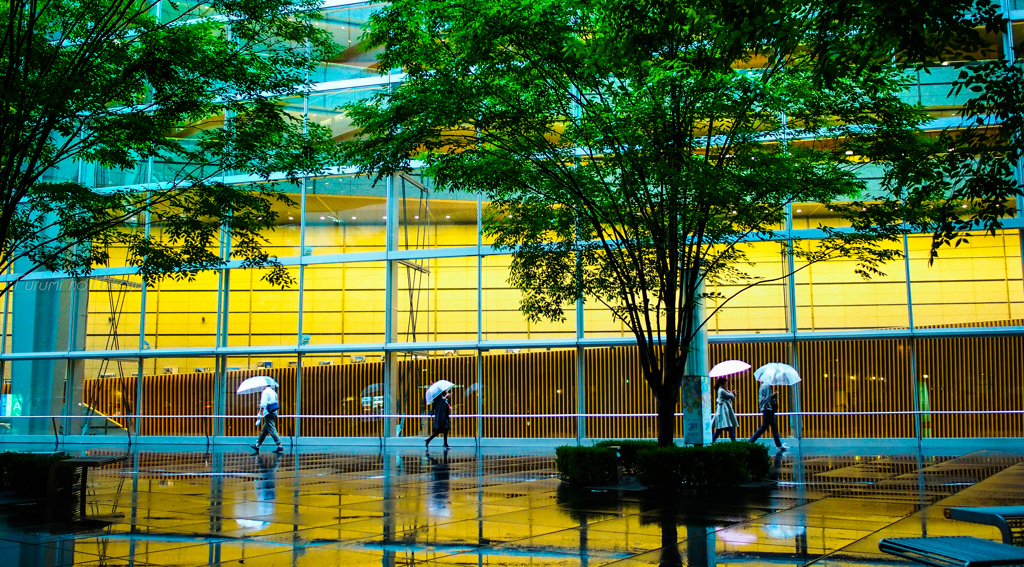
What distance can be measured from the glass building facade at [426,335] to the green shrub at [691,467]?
768 centimetres

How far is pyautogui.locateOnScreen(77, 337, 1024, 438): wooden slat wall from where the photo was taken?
20047 mm

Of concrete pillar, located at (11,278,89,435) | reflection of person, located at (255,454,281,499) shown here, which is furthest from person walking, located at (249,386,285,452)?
concrete pillar, located at (11,278,89,435)

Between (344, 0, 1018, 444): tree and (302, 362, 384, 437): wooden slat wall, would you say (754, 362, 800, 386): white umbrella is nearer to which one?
(344, 0, 1018, 444): tree

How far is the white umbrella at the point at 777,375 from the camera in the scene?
18000 mm

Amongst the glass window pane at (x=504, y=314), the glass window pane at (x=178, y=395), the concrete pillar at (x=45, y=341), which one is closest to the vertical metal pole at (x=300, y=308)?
the glass window pane at (x=178, y=395)

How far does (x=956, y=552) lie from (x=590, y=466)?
8.72 m

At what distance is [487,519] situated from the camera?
913 cm

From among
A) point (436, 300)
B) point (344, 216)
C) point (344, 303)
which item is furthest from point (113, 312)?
point (436, 300)

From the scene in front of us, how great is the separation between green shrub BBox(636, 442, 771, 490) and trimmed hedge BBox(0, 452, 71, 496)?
762 cm

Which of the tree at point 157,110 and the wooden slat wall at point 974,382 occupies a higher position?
the tree at point 157,110

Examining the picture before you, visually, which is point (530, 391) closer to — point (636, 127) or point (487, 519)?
point (636, 127)

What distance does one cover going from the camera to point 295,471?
1536cm

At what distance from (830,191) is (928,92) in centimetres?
1117

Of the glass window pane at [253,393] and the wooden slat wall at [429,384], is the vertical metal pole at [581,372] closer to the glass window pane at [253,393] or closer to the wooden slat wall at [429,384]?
the wooden slat wall at [429,384]
